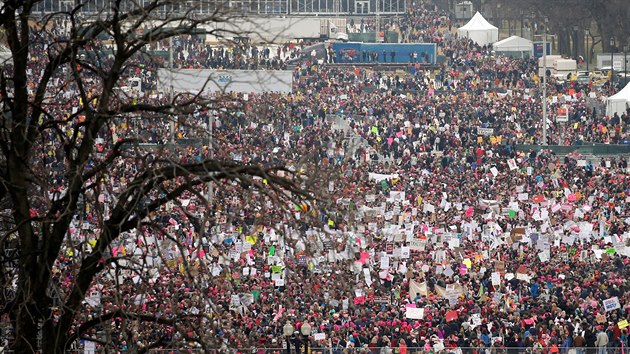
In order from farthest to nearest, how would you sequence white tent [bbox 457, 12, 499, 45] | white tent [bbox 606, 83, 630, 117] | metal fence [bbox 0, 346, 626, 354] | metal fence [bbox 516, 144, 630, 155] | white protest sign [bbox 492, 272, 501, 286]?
white tent [bbox 457, 12, 499, 45] < white tent [bbox 606, 83, 630, 117] < metal fence [bbox 516, 144, 630, 155] < white protest sign [bbox 492, 272, 501, 286] < metal fence [bbox 0, 346, 626, 354]

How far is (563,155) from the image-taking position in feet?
172

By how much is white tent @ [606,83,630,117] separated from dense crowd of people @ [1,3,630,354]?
0.76 metres


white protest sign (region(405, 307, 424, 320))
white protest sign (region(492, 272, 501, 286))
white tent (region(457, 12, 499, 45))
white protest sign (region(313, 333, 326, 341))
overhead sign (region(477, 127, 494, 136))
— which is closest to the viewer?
white protest sign (region(313, 333, 326, 341))

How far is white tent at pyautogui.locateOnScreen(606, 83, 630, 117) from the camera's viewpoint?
58.1 m

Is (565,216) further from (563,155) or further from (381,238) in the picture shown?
(563,155)

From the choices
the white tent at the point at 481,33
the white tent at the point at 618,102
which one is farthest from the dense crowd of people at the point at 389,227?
the white tent at the point at 481,33

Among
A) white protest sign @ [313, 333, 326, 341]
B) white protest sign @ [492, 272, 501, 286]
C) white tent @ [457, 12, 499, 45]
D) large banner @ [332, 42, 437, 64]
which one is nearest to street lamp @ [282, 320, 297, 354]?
white protest sign @ [313, 333, 326, 341]

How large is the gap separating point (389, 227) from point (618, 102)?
82.6 feet

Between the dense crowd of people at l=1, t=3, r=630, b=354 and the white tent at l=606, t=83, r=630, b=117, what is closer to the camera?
the dense crowd of people at l=1, t=3, r=630, b=354

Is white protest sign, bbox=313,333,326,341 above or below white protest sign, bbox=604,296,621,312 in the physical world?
above

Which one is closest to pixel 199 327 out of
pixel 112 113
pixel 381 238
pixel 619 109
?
pixel 112 113

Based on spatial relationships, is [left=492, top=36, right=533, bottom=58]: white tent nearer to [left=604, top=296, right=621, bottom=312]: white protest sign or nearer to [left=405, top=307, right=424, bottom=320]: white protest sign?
[left=604, top=296, right=621, bottom=312]: white protest sign

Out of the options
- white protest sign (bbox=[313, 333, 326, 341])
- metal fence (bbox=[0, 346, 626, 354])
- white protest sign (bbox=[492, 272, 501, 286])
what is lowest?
white protest sign (bbox=[492, 272, 501, 286])

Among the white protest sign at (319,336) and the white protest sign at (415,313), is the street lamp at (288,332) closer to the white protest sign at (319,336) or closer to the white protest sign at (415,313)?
the white protest sign at (319,336)
